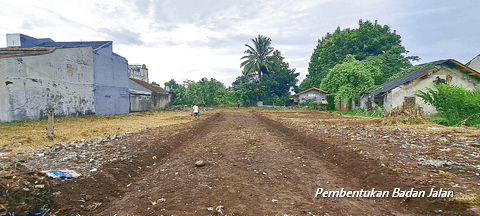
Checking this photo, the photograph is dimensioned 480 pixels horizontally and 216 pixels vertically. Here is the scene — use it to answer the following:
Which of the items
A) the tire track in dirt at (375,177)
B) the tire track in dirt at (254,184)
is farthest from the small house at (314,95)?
the tire track in dirt at (254,184)

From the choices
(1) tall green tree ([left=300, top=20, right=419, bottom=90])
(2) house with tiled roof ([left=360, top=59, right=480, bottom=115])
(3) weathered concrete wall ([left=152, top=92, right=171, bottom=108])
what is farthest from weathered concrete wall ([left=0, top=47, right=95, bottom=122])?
(1) tall green tree ([left=300, top=20, right=419, bottom=90])

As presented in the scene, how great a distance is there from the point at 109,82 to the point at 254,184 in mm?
23058

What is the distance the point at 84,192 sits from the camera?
3584 mm

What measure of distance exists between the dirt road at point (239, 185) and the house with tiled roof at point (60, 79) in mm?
12873

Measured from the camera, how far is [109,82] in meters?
22.2

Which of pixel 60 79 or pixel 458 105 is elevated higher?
pixel 60 79

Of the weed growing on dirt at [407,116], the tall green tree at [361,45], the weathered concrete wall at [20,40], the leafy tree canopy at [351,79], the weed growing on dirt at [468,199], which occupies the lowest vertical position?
the weed growing on dirt at [468,199]

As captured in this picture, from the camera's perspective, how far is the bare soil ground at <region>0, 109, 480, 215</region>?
297cm

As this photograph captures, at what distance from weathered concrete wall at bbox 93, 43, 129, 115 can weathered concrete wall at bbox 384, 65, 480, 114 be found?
26188 mm

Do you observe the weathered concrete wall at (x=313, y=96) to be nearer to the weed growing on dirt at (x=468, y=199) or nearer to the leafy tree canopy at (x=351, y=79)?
the leafy tree canopy at (x=351, y=79)

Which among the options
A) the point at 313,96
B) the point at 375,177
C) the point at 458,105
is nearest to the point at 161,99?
the point at 313,96

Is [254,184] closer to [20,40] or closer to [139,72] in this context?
[20,40]

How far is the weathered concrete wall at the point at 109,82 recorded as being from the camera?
2062cm

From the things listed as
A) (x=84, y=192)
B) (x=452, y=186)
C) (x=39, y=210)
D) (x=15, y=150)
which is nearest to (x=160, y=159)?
(x=84, y=192)
